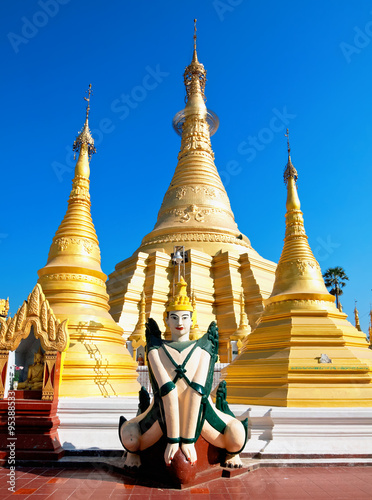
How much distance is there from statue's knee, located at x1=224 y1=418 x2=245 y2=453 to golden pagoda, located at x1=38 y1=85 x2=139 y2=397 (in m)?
3.72

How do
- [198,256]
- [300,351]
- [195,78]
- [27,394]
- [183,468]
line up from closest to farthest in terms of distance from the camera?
1. [183,468]
2. [27,394]
3. [300,351]
4. [198,256]
5. [195,78]

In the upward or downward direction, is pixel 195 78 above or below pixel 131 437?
above

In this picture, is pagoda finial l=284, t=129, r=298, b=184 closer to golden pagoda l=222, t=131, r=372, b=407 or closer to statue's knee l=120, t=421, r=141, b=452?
golden pagoda l=222, t=131, r=372, b=407

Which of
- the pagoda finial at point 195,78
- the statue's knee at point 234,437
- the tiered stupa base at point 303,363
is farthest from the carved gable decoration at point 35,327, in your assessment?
the pagoda finial at point 195,78

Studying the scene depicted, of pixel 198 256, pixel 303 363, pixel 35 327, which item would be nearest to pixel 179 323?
pixel 35 327

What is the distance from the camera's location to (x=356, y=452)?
5926mm

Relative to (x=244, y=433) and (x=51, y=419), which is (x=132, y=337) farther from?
(x=244, y=433)

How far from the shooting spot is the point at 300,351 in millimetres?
7801

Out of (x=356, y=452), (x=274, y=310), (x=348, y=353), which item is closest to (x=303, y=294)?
(x=274, y=310)

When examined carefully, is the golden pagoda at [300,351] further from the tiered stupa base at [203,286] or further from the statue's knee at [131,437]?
the tiered stupa base at [203,286]

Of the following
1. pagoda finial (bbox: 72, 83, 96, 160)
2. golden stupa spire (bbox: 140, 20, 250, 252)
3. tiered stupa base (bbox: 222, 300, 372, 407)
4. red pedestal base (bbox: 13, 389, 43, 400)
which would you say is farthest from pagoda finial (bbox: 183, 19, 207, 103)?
red pedestal base (bbox: 13, 389, 43, 400)

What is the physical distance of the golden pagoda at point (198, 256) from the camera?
67.5 feet

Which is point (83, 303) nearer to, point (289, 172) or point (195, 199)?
point (289, 172)

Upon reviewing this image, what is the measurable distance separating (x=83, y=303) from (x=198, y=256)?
13369 millimetres
